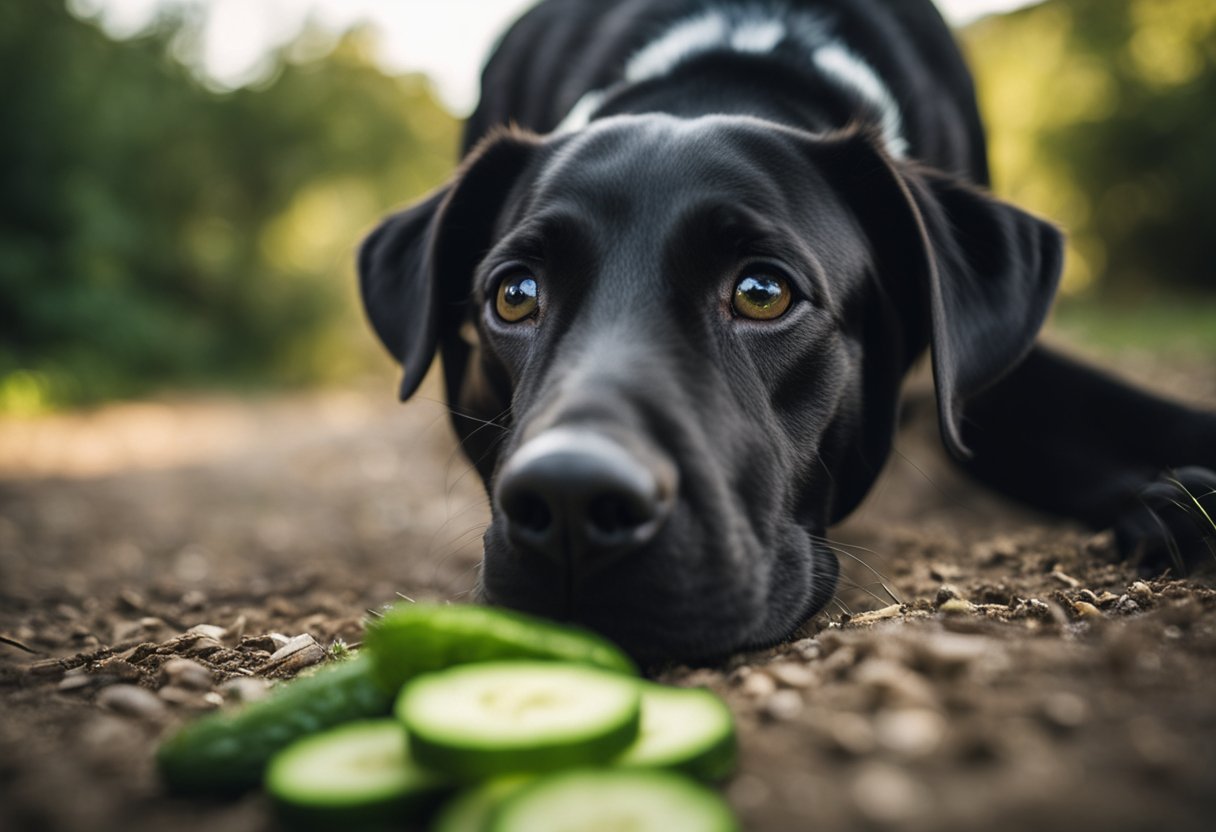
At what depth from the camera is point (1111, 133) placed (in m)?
19.6

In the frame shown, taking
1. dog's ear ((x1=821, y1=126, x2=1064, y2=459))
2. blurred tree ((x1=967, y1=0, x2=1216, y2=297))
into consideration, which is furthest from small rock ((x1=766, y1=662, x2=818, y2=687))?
blurred tree ((x1=967, y1=0, x2=1216, y2=297))

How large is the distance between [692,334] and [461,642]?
0.96 m

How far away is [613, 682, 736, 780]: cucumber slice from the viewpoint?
1.27 metres

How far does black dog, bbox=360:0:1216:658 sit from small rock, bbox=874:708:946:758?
539mm

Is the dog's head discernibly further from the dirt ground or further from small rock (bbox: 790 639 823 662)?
the dirt ground

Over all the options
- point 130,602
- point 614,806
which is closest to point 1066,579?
point 614,806

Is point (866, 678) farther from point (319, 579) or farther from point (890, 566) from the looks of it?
point (319, 579)

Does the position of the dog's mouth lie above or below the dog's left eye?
below

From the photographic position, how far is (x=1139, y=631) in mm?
1709

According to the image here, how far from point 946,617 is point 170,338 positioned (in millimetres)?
14767

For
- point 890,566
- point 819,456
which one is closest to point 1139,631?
point 819,456

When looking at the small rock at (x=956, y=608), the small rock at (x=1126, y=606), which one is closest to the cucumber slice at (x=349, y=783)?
the small rock at (x=956, y=608)

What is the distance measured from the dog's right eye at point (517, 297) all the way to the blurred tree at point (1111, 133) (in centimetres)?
1833

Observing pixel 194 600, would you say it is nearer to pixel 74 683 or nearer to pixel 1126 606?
pixel 74 683
